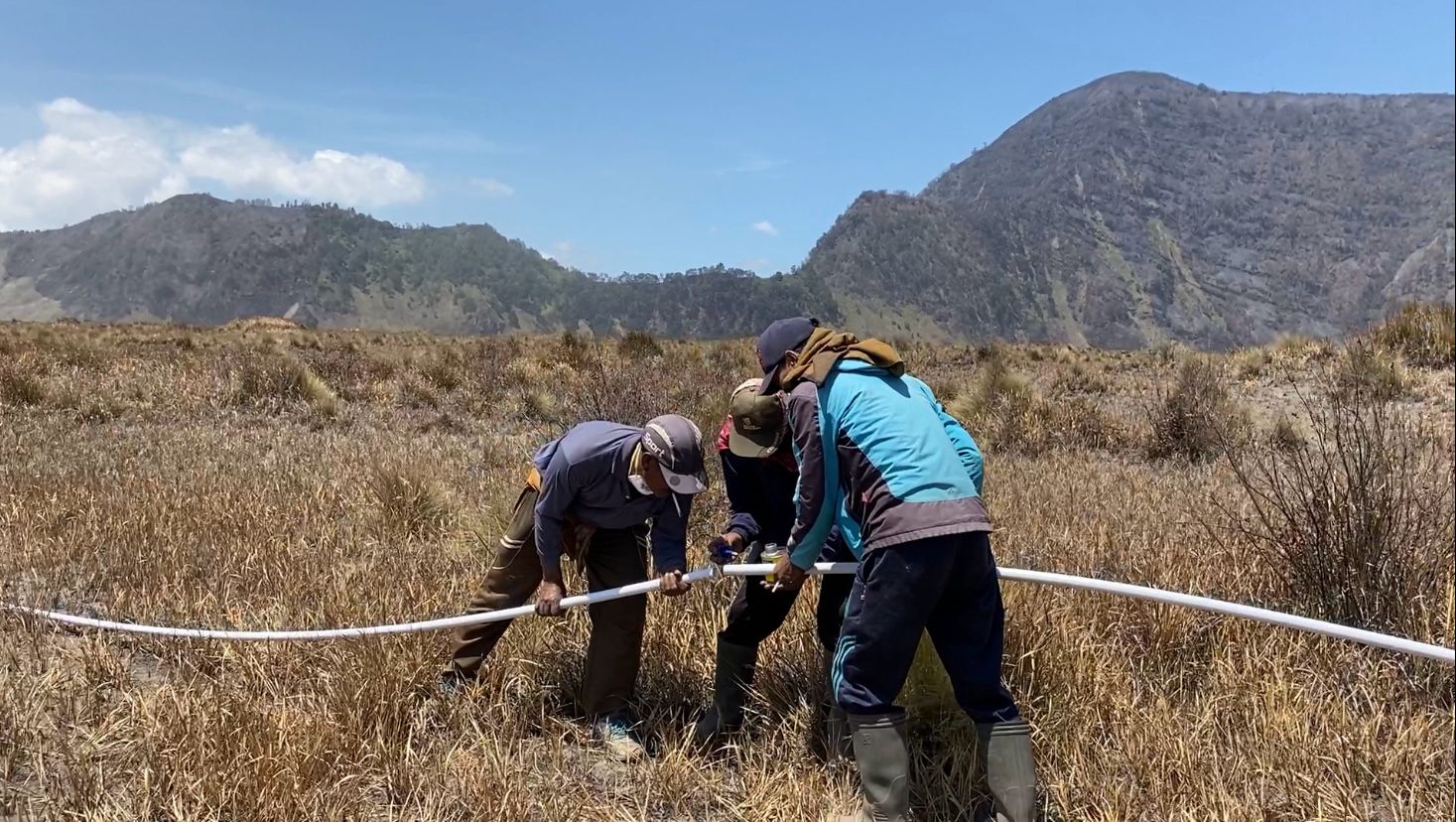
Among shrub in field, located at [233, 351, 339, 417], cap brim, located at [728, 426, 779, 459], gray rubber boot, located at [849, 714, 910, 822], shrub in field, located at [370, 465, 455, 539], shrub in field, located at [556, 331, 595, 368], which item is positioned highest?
shrub in field, located at [556, 331, 595, 368]

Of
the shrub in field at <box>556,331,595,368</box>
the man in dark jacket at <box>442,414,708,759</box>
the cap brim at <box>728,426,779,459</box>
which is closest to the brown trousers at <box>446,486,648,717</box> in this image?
the man in dark jacket at <box>442,414,708,759</box>

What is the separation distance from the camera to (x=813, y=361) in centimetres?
299

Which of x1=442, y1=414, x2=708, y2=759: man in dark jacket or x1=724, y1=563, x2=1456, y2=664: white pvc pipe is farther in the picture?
x1=442, y1=414, x2=708, y2=759: man in dark jacket

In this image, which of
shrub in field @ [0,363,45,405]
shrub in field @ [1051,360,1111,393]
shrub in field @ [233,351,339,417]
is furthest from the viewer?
shrub in field @ [1051,360,1111,393]

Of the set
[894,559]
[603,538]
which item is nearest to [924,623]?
[894,559]

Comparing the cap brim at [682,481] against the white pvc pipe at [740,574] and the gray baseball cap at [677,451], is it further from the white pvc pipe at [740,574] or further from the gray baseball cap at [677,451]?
the white pvc pipe at [740,574]

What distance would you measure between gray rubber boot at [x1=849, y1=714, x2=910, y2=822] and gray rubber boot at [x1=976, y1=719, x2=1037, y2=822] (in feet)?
0.92

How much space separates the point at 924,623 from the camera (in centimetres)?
271

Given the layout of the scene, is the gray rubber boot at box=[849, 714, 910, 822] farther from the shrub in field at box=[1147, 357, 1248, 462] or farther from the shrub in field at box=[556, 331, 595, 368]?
the shrub in field at box=[556, 331, 595, 368]

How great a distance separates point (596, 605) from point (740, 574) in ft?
2.28

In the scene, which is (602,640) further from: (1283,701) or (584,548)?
(1283,701)

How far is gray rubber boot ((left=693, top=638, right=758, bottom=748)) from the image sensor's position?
350 cm

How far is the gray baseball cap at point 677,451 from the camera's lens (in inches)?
124

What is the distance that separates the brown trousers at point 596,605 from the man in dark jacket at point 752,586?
14.2 inches
